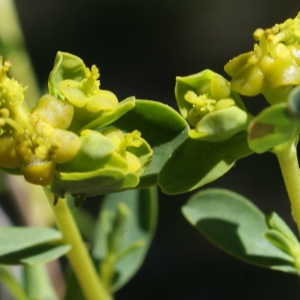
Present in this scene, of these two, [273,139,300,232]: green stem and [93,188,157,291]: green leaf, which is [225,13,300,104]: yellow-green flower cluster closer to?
[273,139,300,232]: green stem

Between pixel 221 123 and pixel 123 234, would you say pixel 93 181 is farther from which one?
pixel 123 234

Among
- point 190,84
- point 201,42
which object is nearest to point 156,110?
point 190,84

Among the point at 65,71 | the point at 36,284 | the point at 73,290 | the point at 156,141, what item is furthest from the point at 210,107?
the point at 36,284

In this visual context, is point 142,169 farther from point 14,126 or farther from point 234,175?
point 234,175

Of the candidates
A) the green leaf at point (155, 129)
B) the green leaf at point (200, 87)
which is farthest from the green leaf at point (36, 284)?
the green leaf at point (200, 87)

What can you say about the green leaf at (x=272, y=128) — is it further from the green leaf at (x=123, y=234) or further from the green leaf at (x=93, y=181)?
the green leaf at (x=123, y=234)

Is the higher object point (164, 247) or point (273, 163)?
point (273, 163)

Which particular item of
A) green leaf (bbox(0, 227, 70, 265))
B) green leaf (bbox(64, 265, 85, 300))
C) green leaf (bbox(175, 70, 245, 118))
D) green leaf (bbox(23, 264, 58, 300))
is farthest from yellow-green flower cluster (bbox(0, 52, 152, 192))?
green leaf (bbox(23, 264, 58, 300))
